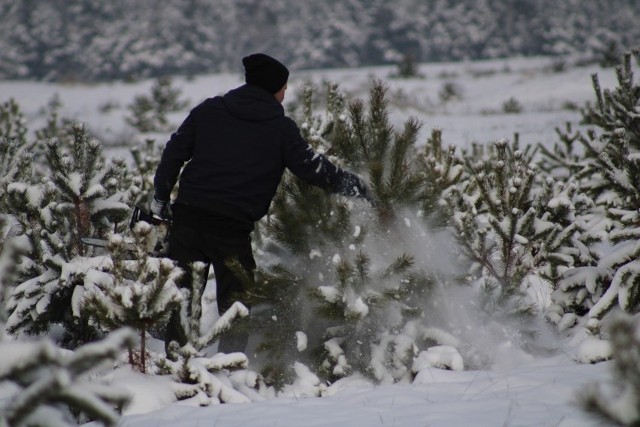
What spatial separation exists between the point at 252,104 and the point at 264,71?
0.80ft

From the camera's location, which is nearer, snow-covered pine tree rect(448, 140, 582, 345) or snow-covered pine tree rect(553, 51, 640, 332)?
snow-covered pine tree rect(553, 51, 640, 332)

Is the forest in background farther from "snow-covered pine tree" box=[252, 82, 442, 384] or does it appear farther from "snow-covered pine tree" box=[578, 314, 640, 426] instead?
"snow-covered pine tree" box=[578, 314, 640, 426]

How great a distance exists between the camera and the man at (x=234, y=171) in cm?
370

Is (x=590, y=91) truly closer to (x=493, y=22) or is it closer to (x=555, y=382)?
(x=555, y=382)

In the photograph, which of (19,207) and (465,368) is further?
(19,207)

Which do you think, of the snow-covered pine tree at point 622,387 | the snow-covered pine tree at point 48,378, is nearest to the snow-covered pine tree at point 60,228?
the snow-covered pine tree at point 48,378

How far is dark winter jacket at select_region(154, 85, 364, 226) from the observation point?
3.68 metres

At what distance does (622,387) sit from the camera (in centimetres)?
118

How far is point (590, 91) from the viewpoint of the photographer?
23.7 meters

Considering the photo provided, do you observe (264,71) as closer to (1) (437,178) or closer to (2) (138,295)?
(1) (437,178)

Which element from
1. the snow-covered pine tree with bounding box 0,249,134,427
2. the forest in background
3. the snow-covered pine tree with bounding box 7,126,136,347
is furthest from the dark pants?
the forest in background

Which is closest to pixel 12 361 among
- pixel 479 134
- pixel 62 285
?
pixel 62 285

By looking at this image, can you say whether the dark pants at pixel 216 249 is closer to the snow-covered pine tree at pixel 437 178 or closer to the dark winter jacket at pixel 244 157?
the dark winter jacket at pixel 244 157

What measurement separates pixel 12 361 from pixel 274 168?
2.54 metres
